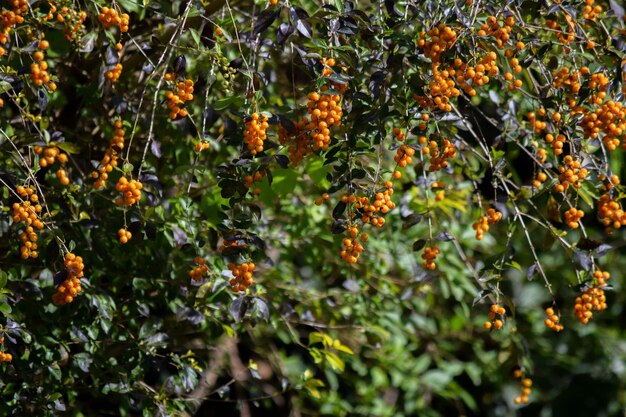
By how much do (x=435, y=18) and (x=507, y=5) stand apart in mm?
159

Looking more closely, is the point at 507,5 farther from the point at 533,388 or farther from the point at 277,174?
the point at 533,388

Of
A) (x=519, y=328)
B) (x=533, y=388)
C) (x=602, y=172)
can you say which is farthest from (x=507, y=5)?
(x=533, y=388)

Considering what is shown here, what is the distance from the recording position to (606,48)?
1988 mm

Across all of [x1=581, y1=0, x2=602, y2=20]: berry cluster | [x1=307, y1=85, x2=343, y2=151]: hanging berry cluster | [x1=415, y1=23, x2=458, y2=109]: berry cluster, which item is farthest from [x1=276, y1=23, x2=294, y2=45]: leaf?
[x1=581, y1=0, x2=602, y2=20]: berry cluster

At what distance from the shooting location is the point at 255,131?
68.2 inches

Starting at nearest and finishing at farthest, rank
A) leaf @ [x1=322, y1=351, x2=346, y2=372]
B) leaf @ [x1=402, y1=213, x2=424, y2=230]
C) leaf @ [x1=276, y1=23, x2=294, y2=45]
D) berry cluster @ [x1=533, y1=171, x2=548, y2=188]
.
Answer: leaf @ [x1=276, y1=23, x2=294, y2=45]
berry cluster @ [x1=533, y1=171, x2=548, y2=188]
leaf @ [x1=402, y1=213, x2=424, y2=230]
leaf @ [x1=322, y1=351, x2=346, y2=372]

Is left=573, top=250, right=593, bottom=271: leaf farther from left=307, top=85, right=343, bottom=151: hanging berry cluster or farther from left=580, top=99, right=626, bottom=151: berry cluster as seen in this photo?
left=307, top=85, right=343, bottom=151: hanging berry cluster

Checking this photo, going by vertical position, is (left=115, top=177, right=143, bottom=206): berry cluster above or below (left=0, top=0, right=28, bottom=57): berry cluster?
below

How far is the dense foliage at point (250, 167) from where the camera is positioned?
6.10 ft

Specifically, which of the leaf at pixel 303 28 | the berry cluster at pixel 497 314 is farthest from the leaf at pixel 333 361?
the leaf at pixel 303 28

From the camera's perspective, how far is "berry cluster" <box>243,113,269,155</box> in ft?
5.65

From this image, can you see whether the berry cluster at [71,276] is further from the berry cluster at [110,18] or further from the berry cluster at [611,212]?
the berry cluster at [611,212]

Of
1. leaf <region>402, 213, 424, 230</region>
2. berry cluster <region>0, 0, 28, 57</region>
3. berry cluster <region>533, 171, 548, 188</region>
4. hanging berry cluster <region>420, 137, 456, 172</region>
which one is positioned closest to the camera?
berry cluster <region>0, 0, 28, 57</region>

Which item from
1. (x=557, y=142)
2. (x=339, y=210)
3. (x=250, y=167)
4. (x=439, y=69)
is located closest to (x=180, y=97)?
(x=250, y=167)
